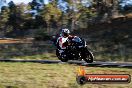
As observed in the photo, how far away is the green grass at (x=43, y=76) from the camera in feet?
73.9

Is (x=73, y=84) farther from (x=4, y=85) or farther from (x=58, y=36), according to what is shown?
(x=58, y=36)

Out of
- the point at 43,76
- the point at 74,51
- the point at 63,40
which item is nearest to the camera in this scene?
the point at 63,40

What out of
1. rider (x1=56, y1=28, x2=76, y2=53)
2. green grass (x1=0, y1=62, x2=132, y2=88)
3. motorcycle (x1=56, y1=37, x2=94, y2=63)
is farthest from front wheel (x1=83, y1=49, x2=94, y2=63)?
green grass (x1=0, y1=62, x2=132, y2=88)

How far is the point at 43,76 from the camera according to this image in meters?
25.6

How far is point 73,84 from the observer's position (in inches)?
882

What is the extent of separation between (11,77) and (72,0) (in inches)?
553

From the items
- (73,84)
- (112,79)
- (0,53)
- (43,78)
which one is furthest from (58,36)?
(0,53)

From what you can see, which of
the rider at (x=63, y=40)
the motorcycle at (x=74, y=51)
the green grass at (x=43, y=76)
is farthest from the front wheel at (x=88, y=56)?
the green grass at (x=43, y=76)

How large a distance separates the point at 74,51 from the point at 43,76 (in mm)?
16807

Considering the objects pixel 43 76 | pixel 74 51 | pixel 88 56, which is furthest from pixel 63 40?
pixel 43 76

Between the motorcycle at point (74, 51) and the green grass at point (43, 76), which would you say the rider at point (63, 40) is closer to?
the motorcycle at point (74, 51)

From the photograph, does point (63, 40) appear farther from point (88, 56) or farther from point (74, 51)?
point (88, 56)

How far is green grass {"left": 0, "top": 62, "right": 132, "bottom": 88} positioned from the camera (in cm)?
2252

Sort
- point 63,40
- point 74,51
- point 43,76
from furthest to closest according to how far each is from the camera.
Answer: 1. point 43,76
2. point 74,51
3. point 63,40
